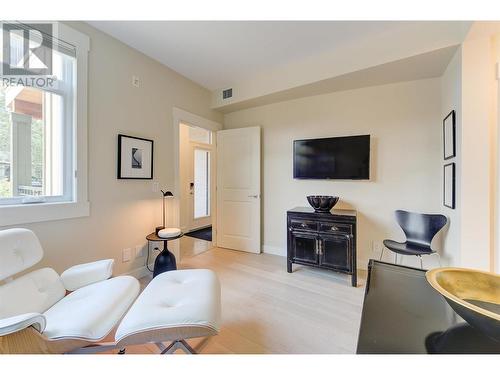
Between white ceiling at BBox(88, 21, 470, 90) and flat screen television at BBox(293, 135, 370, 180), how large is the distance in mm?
1043

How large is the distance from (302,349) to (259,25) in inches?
108

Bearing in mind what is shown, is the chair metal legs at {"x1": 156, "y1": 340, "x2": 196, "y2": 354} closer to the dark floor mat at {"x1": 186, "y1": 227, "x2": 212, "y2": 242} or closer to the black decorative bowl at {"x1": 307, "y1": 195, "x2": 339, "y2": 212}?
the black decorative bowl at {"x1": 307, "y1": 195, "x2": 339, "y2": 212}

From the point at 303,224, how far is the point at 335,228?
0.37m

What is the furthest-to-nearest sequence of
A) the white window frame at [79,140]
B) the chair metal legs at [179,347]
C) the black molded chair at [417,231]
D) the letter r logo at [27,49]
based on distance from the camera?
1. the black molded chair at [417,231]
2. the white window frame at [79,140]
3. the letter r logo at [27,49]
4. the chair metal legs at [179,347]

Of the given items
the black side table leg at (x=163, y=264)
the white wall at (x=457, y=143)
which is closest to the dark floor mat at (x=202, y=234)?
the black side table leg at (x=163, y=264)

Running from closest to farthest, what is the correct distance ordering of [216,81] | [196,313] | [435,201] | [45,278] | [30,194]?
1. [196,313]
2. [45,278]
3. [30,194]
4. [435,201]
5. [216,81]

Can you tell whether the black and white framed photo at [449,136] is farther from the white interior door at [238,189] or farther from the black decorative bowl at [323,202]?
the white interior door at [238,189]

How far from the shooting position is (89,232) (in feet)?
6.79

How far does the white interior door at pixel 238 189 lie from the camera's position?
11.2 ft

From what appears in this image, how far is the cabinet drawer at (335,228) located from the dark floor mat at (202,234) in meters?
2.45

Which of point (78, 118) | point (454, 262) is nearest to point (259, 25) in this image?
point (78, 118)

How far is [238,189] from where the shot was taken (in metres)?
3.57

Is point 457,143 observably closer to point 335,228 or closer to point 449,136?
point 449,136
